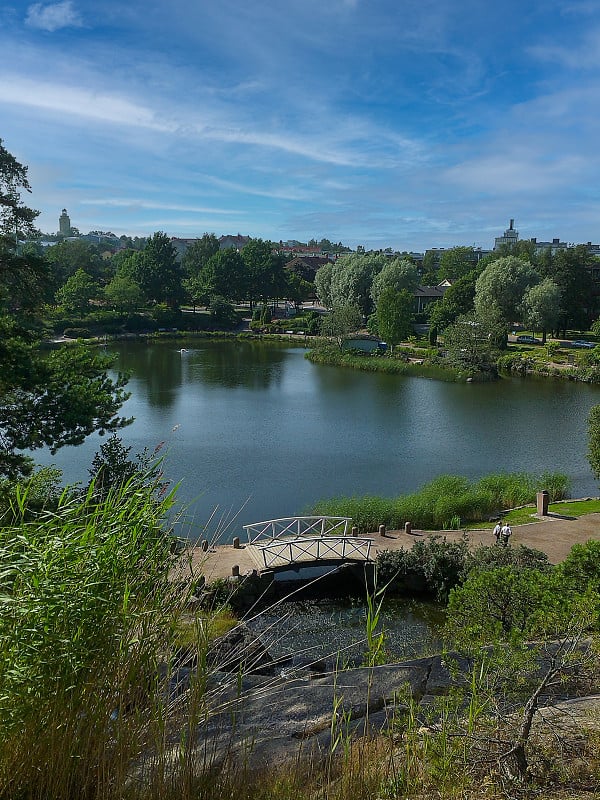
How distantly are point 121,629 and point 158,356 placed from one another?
139 ft

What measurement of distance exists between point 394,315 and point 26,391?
33310 millimetres

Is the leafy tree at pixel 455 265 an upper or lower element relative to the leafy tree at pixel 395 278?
upper

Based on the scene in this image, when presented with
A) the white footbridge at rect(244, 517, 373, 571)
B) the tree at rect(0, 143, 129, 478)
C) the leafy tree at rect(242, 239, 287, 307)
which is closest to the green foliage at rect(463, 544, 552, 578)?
the white footbridge at rect(244, 517, 373, 571)

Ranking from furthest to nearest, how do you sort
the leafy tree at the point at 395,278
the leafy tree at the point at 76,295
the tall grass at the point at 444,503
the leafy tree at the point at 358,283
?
the leafy tree at the point at 358,283 → the leafy tree at the point at 76,295 → the leafy tree at the point at 395,278 → the tall grass at the point at 444,503

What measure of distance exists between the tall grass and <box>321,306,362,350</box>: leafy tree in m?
27.6

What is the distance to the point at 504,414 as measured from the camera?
27.6 meters

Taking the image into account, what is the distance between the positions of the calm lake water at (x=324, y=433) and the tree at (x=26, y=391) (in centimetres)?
187

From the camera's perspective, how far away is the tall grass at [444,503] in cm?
1516

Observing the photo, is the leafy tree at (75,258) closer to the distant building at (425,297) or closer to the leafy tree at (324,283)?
the leafy tree at (324,283)

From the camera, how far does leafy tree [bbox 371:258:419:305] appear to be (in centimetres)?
5053

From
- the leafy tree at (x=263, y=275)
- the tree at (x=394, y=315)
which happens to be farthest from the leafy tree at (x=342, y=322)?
the leafy tree at (x=263, y=275)

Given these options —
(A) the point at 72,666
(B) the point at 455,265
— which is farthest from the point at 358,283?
(A) the point at 72,666

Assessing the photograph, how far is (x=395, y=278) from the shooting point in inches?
2008

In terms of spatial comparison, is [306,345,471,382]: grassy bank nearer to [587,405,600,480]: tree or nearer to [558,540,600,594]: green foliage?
[587,405,600,480]: tree
